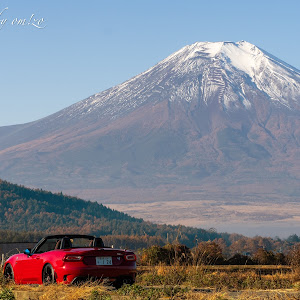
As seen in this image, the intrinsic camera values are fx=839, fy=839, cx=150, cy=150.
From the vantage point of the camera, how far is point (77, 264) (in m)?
17.6

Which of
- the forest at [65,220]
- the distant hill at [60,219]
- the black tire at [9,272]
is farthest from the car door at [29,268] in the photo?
the distant hill at [60,219]

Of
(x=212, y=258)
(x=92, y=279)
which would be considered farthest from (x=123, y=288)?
(x=212, y=258)

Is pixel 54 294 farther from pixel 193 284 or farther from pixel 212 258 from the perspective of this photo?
pixel 212 258

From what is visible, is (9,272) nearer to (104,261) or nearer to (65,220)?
(104,261)

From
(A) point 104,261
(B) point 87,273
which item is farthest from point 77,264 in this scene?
(A) point 104,261

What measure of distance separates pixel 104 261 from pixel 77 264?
640 millimetres

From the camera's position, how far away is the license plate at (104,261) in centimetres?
1786

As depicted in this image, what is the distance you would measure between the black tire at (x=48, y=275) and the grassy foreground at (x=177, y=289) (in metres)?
0.38

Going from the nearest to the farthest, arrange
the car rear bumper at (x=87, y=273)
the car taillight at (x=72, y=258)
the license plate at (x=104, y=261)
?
the car rear bumper at (x=87, y=273) → the car taillight at (x=72, y=258) → the license plate at (x=104, y=261)

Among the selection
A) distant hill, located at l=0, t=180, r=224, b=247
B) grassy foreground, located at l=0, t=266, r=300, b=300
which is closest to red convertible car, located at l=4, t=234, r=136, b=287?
grassy foreground, located at l=0, t=266, r=300, b=300

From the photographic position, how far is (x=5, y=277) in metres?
20.4

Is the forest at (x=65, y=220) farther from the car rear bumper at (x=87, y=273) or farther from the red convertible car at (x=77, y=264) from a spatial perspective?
the car rear bumper at (x=87, y=273)

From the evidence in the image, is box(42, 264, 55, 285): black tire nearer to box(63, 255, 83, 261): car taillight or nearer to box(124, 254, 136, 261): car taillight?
box(63, 255, 83, 261): car taillight

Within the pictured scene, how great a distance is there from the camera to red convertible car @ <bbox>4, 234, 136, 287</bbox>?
693 inches
